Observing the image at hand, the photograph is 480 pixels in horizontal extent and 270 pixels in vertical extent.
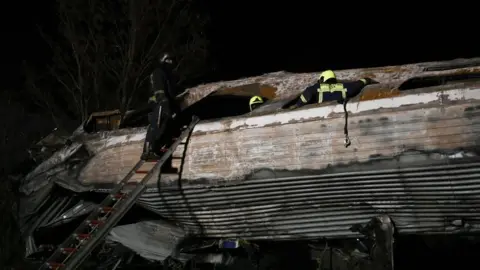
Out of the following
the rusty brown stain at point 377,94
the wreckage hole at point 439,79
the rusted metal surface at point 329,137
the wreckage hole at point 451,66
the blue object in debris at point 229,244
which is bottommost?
the blue object in debris at point 229,244

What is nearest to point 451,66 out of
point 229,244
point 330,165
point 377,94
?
point 377,94

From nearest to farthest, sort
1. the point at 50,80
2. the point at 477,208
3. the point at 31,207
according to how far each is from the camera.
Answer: the point at 477,208, the point at 31,207, the point at 50,80

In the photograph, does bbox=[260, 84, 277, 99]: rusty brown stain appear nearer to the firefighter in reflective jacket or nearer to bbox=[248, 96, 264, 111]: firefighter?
bbox=[248, 96, 264, 111]: firefighter

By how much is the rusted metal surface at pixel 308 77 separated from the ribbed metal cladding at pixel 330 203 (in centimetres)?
94

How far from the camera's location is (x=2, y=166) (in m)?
11.4

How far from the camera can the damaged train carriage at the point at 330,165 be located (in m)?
4.16

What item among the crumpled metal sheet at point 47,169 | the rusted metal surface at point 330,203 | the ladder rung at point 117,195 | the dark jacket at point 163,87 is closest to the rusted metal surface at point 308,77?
the rusted metal surface at point 330,203

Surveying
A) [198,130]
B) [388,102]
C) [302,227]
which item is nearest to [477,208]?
[388,102]

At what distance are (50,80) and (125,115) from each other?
10206 millimetres

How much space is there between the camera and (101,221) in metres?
4.83

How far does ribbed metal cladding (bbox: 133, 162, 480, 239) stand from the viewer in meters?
4.24

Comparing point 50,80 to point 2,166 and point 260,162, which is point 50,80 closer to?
point 2,166

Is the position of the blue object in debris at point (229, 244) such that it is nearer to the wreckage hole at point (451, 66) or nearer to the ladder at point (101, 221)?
the ladder at point (101, 221)

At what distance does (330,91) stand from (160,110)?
6.07 feet
